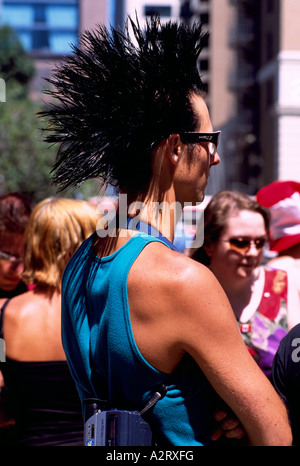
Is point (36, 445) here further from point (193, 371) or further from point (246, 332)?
point (193, 371)

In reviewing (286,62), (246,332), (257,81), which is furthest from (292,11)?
(246,332)

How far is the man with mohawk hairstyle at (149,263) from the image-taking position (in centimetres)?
151

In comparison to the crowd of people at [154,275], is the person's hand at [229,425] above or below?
below

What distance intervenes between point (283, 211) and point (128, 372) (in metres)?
2.02

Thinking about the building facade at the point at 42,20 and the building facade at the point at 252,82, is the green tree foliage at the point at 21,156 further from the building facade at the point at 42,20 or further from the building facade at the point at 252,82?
the building facade at the point at 42,20

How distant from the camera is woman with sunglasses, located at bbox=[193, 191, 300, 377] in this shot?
2783mm

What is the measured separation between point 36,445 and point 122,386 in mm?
1285

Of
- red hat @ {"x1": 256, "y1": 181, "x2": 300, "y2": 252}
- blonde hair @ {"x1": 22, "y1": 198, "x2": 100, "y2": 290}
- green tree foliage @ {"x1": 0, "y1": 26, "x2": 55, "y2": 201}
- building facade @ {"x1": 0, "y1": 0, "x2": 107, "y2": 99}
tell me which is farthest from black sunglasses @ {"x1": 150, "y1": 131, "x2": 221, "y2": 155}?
building facade @ {"x1": 0, "y1": 0, "x2": 107, "y2": 99}

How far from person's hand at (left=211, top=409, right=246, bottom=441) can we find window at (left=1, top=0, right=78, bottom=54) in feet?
256

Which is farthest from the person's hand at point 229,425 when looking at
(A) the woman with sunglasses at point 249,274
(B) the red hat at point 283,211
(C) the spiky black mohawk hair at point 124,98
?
(B) the red hat at point 283,211

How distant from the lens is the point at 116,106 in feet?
5.57

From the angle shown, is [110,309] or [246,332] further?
[246,332]

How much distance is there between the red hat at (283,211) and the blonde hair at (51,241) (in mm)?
1046

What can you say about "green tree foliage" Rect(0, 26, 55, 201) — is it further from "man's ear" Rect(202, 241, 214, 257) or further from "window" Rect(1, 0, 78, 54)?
"window" Rect(1, 0, 78, 54)
